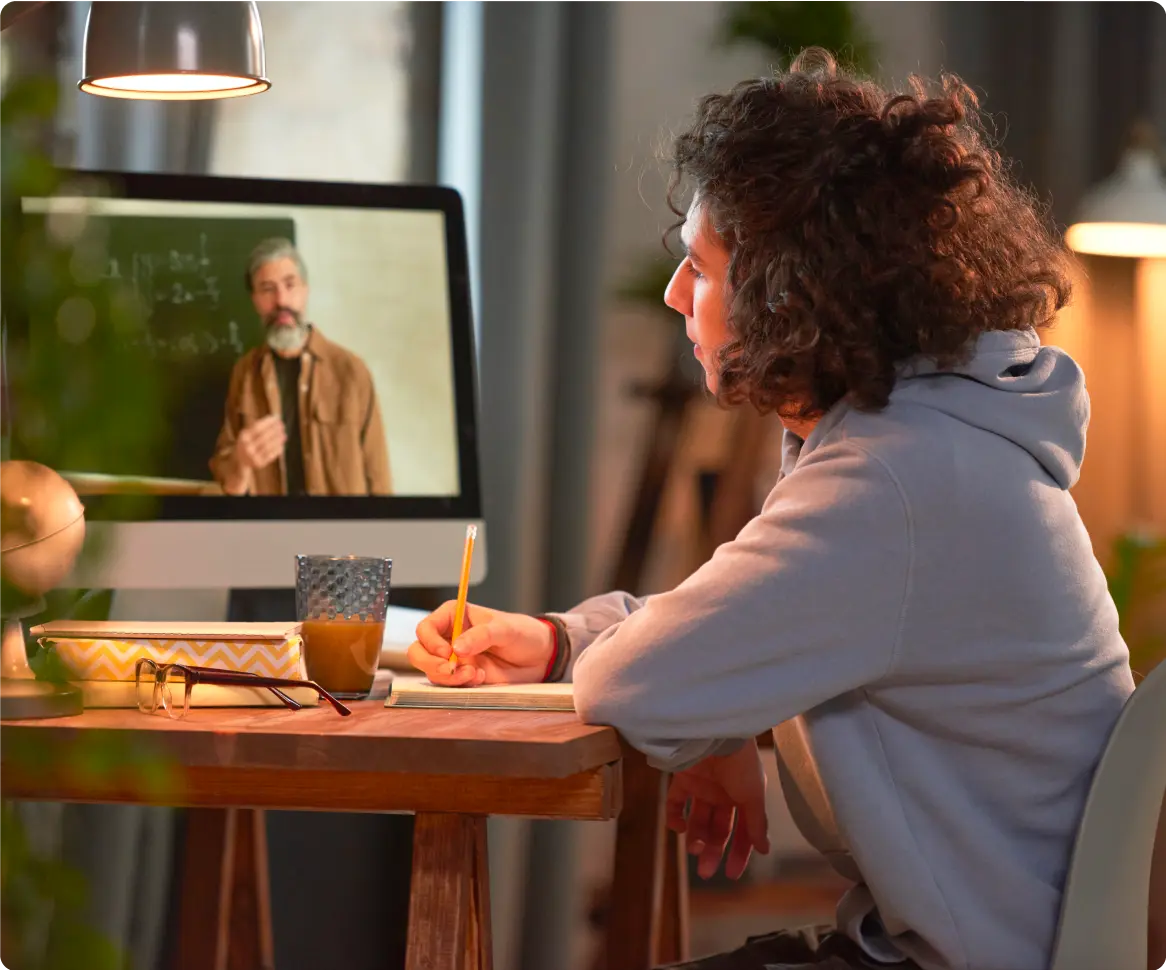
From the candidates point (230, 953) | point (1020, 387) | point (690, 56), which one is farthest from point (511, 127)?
point (1020, 387)

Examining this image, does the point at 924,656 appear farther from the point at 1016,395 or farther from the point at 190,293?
the point at 190,293

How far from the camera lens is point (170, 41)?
1753mm

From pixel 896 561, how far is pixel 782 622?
0.31 ft

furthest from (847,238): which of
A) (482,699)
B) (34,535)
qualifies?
(34,535)

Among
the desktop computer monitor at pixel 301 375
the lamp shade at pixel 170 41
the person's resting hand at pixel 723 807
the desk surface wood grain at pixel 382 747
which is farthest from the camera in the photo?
the desktop computer monitor at pixel 301 375

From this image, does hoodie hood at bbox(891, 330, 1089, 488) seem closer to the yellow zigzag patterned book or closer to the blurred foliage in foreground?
the yellow zigzag patterned book

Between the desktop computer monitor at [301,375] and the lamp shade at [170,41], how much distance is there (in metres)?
0.14

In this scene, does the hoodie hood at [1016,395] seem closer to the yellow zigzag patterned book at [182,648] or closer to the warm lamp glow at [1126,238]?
the yellow zigzag patterned book at [182,648]

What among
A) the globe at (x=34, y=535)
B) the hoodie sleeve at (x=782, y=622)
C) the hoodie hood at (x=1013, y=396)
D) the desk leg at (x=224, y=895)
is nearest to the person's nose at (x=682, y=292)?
the hoodie hood at (x=1013, y=396)

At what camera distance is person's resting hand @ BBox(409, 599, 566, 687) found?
4.45 feet

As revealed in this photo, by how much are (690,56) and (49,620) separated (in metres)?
2.93

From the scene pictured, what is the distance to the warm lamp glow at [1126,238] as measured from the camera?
3.26m

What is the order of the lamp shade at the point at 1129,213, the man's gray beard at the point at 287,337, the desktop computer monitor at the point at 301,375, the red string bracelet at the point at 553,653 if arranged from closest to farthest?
1. the red string bracelet at the point at 553,653
2. the desktop computer monitor at the point at 301,375
3. the man's gray beard at the point at 287,337
4. the lamp shade at the point at 1129,213

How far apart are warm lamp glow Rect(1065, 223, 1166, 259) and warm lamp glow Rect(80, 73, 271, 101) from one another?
82.6 inches
